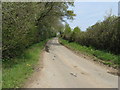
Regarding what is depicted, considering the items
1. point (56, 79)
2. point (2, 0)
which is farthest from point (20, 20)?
point (56, 79)

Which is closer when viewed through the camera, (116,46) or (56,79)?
(56,79)

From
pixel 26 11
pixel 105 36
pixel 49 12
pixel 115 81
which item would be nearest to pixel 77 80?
pixel 115 81

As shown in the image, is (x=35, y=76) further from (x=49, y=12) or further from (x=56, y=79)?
(x=49, y=12)

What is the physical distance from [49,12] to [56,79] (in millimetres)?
21915

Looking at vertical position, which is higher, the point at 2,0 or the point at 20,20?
the point at 2,0

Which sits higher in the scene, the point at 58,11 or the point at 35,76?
the point at 58,11

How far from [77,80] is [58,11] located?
23.4 m

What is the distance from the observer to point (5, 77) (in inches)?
313

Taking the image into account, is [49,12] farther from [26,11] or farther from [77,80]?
[77,80]

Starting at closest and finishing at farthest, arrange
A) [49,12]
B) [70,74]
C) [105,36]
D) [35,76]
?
[35,76]
[70,74]
[105,36]
[49,12]

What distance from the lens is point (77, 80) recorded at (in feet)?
27.0

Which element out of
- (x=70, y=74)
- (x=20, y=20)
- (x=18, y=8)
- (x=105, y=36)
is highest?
(x=18, y=8)

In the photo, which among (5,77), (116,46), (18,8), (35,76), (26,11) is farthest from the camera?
(116,46)

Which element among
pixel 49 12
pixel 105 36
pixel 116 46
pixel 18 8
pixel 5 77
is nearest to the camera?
pixel 5 77
